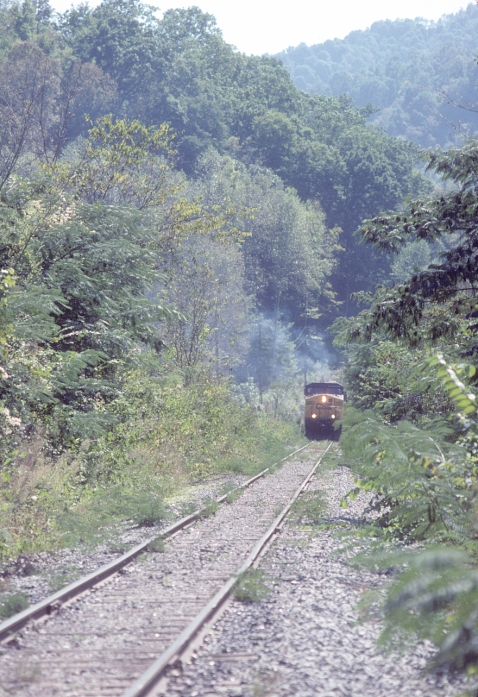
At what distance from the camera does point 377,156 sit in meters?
76.7

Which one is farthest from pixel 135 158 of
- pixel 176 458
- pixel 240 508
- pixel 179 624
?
pixel 179 624

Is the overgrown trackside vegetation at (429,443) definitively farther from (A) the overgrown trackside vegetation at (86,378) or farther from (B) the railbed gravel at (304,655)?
(A) the overgrown trackside vegetation at (86,378)

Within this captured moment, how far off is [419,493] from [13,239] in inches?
432

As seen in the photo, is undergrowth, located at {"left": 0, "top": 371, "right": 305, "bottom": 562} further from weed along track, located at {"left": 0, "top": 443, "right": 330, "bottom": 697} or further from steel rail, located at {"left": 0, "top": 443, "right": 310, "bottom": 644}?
weed along track, located at {"left": 0, "top": 443, "right": 330, "bottom": 697}

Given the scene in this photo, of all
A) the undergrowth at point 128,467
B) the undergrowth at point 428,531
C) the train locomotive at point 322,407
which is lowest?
the train locomotive at point 322,407

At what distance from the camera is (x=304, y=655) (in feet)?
19.2

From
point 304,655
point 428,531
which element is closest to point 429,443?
point 428,531

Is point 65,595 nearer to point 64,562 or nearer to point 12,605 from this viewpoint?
point 12,605

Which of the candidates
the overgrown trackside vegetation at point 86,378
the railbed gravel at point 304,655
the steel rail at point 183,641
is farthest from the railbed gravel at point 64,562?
the railbed gravel at point 304,655

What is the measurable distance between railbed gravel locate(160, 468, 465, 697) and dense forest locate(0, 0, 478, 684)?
40 cm

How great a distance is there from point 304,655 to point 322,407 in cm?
3506

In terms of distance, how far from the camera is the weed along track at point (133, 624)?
5.35 metres

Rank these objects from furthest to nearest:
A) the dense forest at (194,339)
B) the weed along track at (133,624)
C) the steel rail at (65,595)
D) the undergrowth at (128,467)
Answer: the undergrowth at (128,467) < the dense forest at (194,339) < the steel rail at (65,595) < the weed along track at (133,624)

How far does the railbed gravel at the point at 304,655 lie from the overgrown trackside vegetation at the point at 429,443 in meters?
0.42
